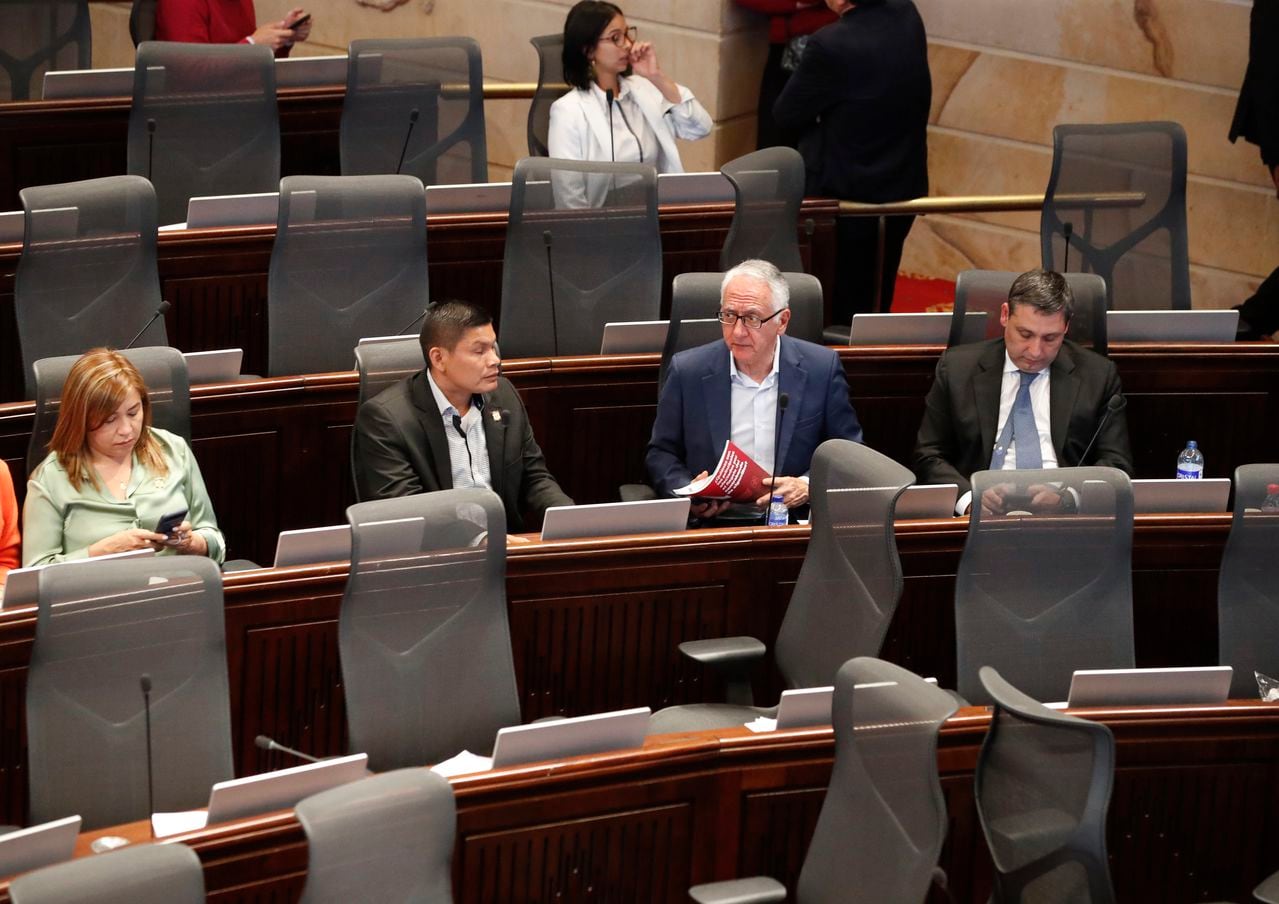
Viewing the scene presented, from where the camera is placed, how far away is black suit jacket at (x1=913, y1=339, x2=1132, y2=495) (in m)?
4.66

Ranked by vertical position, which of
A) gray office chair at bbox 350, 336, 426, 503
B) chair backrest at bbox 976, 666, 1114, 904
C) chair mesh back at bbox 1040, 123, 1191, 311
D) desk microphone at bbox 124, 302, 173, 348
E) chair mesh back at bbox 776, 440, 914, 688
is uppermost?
chair mesh back at bbox 1040, 123, 1191, 311

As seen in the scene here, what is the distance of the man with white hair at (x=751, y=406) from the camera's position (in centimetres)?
455

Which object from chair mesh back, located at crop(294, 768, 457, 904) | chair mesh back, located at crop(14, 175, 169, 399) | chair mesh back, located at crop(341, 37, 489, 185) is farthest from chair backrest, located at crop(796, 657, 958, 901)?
chair mesh back, located at crop(341, 37, 489, 185)

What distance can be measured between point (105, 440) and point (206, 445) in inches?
22.9

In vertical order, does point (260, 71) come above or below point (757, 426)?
above

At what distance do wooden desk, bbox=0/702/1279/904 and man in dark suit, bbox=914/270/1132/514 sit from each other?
1.05m

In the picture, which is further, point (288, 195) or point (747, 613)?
point (288, 195)

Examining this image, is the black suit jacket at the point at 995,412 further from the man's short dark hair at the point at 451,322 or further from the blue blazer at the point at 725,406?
the man's short dark hair at the point at 451,322

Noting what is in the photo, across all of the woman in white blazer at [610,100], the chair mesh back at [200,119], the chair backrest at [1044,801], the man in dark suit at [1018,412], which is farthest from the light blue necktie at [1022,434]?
the chair mesh back at [200,119]

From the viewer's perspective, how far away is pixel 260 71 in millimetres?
5684

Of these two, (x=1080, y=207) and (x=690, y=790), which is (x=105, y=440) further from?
(x=1080, y=207)

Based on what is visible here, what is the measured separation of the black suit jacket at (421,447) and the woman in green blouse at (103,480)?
1.33 feet

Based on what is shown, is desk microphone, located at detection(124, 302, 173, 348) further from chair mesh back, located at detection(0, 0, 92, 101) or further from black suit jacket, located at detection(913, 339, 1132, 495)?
chair mesh back, located at detection(0, 0, 92, 101)

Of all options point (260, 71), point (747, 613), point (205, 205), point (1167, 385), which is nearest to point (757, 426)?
point (747, 613)
